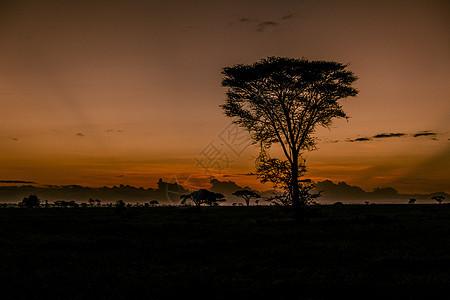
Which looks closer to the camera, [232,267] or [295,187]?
[232,267]

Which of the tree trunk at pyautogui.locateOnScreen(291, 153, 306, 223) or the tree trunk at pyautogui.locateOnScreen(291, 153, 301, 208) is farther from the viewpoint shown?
the tree trunk at pyautogui.locateOnScreen(291, 153, 301, 208)

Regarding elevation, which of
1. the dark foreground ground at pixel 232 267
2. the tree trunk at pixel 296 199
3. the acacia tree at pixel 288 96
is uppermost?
the acacia tree at pixel 288 96

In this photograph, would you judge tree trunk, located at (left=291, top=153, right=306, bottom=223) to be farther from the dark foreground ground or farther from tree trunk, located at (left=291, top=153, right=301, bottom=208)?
the dark foreground ground

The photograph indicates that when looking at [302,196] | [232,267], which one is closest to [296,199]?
[302,196]

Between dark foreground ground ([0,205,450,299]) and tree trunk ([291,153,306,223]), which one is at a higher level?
tree trunk ([291,153,306,223])

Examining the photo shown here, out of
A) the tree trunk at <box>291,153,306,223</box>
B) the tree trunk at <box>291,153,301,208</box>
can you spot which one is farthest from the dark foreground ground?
the tree trunk at <box>291,153,301,208</box>

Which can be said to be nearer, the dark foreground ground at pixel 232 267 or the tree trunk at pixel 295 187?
the dark foreground ground at pixel 232 267

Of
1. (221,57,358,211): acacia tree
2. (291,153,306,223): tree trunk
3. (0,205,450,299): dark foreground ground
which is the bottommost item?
(0,205,450,299): dark foreground ground

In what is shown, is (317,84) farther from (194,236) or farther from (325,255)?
(325,255)

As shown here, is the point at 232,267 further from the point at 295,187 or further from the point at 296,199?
the point at 295,187

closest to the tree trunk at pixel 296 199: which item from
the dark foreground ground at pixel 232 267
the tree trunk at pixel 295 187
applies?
the tree trunk at pixel 295 187

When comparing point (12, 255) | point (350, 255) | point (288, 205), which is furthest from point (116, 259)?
point (288, 205)

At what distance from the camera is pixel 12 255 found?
13914 millimetres

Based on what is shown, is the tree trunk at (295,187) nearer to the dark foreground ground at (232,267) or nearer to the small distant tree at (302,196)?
the small distant tree at (302,196)
